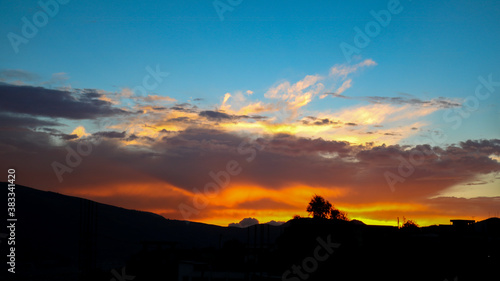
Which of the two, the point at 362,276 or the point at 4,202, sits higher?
the point at 4,202

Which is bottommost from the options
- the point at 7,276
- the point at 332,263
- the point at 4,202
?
the point at 7,276

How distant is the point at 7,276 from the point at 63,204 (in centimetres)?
9919

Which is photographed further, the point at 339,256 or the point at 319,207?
the point at 319,207

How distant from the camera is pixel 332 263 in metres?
37.4

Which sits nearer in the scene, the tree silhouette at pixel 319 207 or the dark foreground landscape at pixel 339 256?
the dark foreground landscape at pixel 339 256

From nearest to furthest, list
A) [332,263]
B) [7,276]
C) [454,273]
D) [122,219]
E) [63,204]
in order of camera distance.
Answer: [454,273], [332,263], [7,276], [63,204], [122,219]

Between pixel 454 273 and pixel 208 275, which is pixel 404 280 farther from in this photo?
pixel 208 275

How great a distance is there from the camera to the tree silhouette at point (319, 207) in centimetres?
8788

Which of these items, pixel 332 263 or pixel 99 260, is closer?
pixel 332 263

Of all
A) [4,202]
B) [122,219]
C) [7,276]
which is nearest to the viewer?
[7,276]

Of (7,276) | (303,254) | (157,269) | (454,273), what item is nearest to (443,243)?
(454,273)

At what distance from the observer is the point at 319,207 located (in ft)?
290

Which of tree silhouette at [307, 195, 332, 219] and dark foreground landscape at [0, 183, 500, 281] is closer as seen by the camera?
dark foreground landscape at [0, 183, 500, 281]

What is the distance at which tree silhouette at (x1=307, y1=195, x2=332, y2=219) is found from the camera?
288ft
